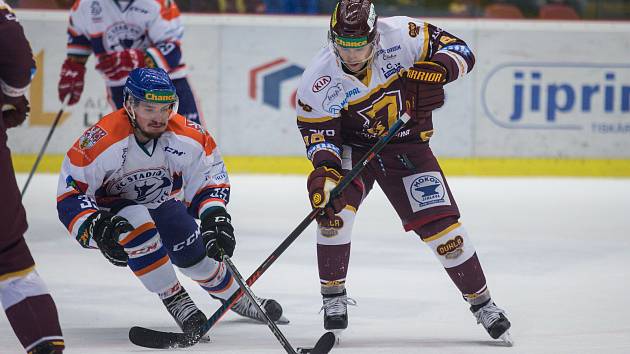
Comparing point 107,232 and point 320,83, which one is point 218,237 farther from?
point 320,83

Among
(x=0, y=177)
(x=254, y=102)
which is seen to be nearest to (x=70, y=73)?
(x=254, y=102)

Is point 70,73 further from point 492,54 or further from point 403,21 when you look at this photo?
point 492,54

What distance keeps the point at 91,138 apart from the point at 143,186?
24 cm

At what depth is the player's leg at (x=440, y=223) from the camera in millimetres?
3389

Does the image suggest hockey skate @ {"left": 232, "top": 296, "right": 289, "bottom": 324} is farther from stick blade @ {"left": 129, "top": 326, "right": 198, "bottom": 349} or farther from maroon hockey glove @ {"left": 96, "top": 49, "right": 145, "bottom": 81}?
maroon hockey glove @ {"left": 96, "top": 49, "right": 145, "bottom": 81}

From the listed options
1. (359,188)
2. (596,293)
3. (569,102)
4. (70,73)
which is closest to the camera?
(359,188)

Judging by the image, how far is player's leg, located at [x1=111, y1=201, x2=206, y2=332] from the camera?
3240mm

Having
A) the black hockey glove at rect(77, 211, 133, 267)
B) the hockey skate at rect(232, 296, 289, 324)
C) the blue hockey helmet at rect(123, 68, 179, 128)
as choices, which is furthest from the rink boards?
the black hockey glove at rect(77, 211, 133, 267)

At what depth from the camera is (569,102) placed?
301 inches

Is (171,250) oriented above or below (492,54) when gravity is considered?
above

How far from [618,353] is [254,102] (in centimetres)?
477

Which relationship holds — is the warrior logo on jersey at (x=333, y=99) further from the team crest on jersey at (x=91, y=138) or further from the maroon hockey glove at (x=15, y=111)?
the maroon hockey glove at (x=15, y=111)

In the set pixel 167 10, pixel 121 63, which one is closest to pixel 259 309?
pixel 121 63

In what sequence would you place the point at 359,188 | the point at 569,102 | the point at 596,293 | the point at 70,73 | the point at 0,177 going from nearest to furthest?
the point at 0,177, the point at 359,188, the point at 596,293, the point at 70,73, the point at 569,102
